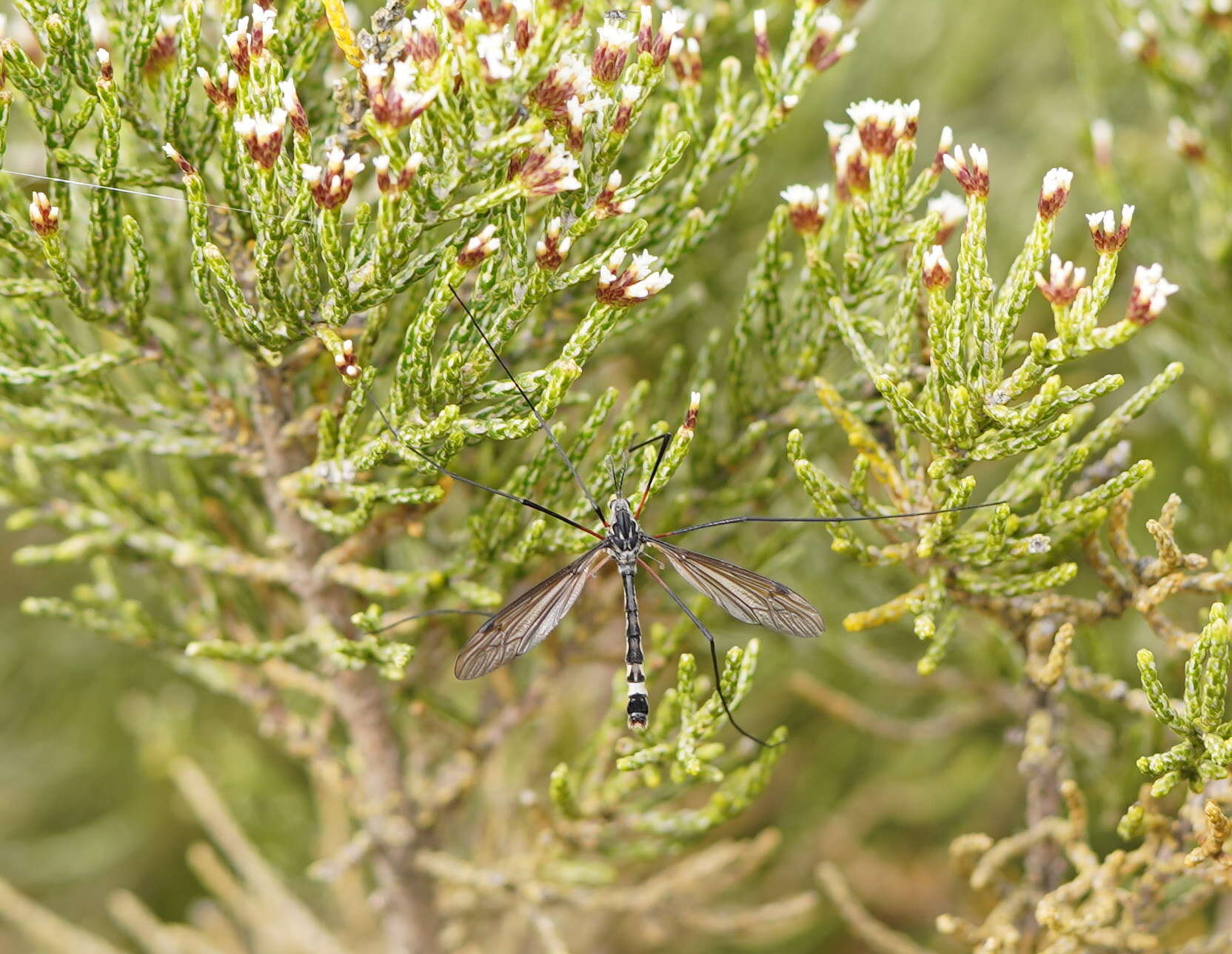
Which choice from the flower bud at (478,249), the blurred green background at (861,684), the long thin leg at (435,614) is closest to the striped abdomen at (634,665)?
the long thin leg at (435,614)

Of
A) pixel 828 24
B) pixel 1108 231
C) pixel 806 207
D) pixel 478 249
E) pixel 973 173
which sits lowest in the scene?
pixel 1108 231

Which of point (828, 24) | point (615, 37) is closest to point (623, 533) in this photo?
point (615, 37)

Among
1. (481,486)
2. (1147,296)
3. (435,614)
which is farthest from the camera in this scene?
(435,614)

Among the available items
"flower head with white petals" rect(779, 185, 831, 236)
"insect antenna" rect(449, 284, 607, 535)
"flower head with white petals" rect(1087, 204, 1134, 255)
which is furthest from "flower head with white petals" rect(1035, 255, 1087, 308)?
"insect antenna" rect(449, 284, 607, 535)

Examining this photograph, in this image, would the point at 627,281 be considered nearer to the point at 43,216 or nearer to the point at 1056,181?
the point at 1056,181

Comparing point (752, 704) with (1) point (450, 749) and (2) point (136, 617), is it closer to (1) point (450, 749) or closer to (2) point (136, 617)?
(1) point (450, 749)

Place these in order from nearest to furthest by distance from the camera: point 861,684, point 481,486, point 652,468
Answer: point 481,486, point 652,468, point 861,684
